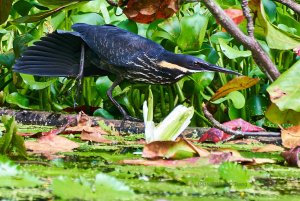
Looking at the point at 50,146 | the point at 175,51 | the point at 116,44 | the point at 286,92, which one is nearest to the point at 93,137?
the point at 50,146

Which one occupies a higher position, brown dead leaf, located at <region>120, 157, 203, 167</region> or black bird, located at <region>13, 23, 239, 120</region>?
brown dead leaf, located at <region>120, 157, 203, 167</region>

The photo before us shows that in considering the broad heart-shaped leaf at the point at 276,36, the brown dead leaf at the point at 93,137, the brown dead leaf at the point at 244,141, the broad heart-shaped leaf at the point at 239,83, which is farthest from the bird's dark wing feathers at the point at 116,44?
the broad heart-shaped leaf at the point at 276,36

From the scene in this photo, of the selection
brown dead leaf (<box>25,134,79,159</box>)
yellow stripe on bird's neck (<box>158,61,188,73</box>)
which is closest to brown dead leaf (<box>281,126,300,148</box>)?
brown dead leaf (<box>25,134,79,159</box>)

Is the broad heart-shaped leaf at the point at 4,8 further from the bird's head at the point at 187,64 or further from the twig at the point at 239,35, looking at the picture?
the bird's head at the point at 187,64

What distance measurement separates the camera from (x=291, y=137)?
2.75m

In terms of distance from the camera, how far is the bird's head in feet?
13.0

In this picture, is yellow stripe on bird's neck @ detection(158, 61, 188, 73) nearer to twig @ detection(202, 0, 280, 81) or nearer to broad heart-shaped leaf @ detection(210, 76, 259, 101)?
broad heart-shaped leaf @ detection(210, 76, 259, 101)

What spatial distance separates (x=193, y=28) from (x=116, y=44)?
43 cm

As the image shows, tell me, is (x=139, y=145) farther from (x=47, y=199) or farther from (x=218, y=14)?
(x=47, y=199)

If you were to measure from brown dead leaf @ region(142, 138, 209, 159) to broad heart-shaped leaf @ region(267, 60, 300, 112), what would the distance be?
0.56 metres

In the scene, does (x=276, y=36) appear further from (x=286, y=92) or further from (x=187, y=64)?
(x=187, y=64)

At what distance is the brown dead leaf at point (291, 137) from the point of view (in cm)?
273

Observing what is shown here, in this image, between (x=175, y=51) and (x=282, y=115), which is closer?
(x=282, y=115)

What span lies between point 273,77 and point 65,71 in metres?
1.91
